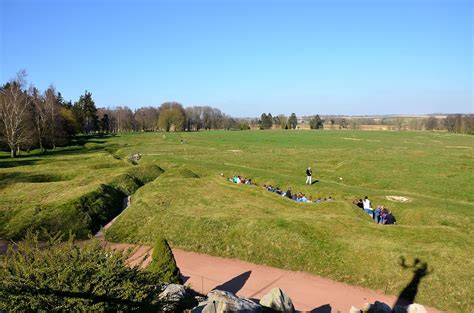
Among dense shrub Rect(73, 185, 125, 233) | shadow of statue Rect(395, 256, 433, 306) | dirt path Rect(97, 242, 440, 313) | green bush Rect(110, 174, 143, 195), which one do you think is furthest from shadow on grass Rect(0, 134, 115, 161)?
shadow of statue Rect(395, 256, 433, 306)

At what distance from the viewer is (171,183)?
37.7 meters

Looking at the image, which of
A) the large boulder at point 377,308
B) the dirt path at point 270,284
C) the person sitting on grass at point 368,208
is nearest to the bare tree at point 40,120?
the dirt path at point 270,284

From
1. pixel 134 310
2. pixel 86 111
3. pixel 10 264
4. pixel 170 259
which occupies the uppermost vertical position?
pixel 86 111

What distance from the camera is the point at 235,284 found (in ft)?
63.2

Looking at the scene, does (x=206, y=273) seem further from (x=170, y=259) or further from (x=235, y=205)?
(x=235, y=205)

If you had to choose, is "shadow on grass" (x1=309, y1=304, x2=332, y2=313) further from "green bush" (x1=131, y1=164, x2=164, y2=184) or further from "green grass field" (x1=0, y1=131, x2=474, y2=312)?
"green bush" (x1=131, y1=164, x2=164, y2=184)

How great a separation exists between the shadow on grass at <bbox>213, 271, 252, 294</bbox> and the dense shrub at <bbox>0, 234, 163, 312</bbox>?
28.0ft

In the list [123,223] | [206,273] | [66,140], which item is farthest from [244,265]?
[66,140]

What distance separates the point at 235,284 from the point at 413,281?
8493mm

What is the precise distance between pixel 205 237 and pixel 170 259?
7.48 metres

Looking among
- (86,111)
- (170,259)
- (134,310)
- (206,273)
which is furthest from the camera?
(86,111)

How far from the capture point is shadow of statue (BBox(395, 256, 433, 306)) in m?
17.6

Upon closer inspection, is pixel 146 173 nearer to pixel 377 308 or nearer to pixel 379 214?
pixel 379 214

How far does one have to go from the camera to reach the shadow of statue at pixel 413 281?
1761 cm
